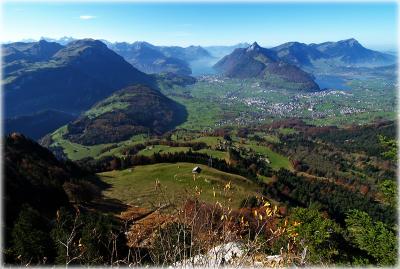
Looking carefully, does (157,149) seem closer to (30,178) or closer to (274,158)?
(274,158)

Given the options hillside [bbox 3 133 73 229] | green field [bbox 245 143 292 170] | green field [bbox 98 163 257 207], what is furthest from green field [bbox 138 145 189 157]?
hillside [bbox 3 133 73 229]

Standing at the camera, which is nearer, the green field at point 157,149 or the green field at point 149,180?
the green field at point 149,180

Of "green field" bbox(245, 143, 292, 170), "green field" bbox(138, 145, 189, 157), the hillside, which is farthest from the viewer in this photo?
"green field" bbox(245, 143, 292, 170)

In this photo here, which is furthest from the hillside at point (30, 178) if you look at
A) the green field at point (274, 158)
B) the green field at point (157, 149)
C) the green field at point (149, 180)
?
the green field at point (274, 158)

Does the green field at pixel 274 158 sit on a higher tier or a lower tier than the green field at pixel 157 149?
lower

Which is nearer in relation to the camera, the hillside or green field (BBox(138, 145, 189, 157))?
the hillside

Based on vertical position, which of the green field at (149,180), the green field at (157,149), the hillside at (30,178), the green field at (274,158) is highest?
the hillside at (30,178)

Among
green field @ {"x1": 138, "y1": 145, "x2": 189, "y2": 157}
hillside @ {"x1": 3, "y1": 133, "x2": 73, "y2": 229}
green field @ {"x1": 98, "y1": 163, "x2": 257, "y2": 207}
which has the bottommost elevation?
green field @ {"x1": 138, "y1": 145, "x2": 189, "y2": 157}

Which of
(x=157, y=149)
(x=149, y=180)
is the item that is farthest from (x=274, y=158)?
(x=149, y=180)

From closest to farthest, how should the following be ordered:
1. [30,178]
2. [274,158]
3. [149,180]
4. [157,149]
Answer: [30,178], [149,180], [157,149], [274,158]

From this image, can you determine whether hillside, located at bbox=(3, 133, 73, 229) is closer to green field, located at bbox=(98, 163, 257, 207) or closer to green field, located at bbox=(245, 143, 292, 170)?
green field, located at bbox=(98, 163, 257, 207)

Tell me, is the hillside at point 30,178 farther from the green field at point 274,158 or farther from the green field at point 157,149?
the green field at point 274,158

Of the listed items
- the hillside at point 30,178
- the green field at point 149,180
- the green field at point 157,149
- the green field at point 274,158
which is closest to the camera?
the hillside at point 30,178
